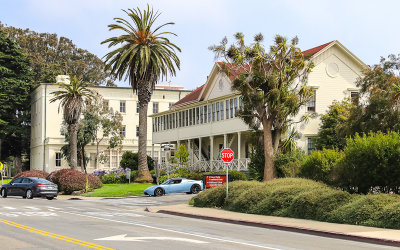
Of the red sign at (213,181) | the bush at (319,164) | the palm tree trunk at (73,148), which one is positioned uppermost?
the palm tree trunk at (73,148)

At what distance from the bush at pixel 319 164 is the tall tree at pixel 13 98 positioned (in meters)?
53.2

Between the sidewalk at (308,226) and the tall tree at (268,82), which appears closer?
the sidewalk at (308,226)

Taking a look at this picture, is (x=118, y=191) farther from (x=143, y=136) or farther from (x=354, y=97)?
(x=354, y=97)

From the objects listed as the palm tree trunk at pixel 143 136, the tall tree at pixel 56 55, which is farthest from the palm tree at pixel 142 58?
the tall tree at pixel 56 55

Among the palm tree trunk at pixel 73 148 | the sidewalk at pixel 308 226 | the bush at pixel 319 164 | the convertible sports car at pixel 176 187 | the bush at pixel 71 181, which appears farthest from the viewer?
the palm tree trunk at pixel 73 148

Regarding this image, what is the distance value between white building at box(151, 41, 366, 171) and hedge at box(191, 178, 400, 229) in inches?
602

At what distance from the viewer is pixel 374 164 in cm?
2169

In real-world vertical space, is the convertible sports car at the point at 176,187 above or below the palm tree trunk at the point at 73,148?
below

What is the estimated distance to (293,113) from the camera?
35.6 m

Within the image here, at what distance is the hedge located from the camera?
1781 cm

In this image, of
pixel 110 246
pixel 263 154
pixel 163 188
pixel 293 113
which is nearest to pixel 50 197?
pixel 163 188

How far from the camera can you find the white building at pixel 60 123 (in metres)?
72.0

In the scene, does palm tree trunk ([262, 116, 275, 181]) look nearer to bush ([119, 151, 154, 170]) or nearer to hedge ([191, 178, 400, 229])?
hedge ([191, 178, 400, 229])

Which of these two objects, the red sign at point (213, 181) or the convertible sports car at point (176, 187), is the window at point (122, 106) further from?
the red sign at point (213, 181)
